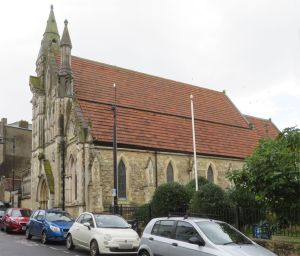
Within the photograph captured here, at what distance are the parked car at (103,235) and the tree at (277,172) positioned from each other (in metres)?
4.53

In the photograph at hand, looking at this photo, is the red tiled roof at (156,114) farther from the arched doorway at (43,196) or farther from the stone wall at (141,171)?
the arched doorway at (43,196)

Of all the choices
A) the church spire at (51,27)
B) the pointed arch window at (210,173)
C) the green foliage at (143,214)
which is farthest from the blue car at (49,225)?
the church spire at (51,27)

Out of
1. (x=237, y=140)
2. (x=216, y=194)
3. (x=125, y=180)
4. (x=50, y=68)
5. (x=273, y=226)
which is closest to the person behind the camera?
(x=273, y=226)

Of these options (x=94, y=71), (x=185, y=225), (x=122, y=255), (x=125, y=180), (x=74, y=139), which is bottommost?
(x=122, y=255)

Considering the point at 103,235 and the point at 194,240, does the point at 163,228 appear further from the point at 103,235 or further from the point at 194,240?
the point at 103,235

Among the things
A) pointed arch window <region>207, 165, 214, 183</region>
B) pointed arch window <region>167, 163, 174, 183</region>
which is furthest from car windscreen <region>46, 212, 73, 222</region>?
pointed arch window <region>207, 165, 214, 183</region>

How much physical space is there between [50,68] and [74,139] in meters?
7.99

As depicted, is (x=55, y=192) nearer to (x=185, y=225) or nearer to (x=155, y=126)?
(x=155, y=126)

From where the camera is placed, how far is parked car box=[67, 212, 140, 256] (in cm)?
1536

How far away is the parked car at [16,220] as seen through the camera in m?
25.2

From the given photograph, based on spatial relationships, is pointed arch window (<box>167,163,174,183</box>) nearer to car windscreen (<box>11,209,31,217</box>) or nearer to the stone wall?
the stone wall

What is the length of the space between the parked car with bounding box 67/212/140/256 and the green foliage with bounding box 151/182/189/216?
5.70 metres

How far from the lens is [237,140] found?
39.1 metres

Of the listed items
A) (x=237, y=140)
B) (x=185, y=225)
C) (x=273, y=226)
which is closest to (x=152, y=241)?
(x=185, y=225)
